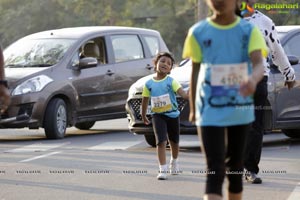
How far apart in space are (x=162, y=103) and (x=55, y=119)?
4508 millimetres

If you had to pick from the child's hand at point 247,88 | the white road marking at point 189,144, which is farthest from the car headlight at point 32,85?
the child's hand at point 247,88

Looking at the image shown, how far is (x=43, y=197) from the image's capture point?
8.24m

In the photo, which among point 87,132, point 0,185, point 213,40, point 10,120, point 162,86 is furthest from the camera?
point 87,132

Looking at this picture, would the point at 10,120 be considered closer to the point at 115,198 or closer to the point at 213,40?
the point at 115,198

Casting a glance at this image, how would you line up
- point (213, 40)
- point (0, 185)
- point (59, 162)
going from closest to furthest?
point (213, 40)
point (0, 185)
point (59, 162)

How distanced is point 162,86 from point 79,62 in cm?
506

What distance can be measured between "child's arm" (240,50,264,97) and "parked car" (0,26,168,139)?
830 centimetres

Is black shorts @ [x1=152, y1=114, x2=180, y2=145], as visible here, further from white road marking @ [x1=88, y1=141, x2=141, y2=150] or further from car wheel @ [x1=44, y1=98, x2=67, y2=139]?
car wheel @ [x1=44, y1=98, x2=67, y2=139]

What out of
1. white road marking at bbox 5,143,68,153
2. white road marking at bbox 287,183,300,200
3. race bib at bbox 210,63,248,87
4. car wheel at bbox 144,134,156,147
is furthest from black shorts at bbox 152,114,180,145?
race bib at bbox 210,63,248,87

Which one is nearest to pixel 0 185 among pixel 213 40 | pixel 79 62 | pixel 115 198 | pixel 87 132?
pixel 115 198

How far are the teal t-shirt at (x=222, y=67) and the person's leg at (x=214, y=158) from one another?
6 cm

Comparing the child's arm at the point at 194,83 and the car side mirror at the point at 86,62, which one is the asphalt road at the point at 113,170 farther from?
the child's arm at the point at 194,83

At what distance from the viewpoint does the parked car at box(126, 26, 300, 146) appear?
11.8 m

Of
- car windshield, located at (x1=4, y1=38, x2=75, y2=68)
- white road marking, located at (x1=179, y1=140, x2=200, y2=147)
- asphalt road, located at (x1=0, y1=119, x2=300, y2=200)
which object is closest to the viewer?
asphalt road, located at (x1=0, y1=119, x2=300, y2=200)
